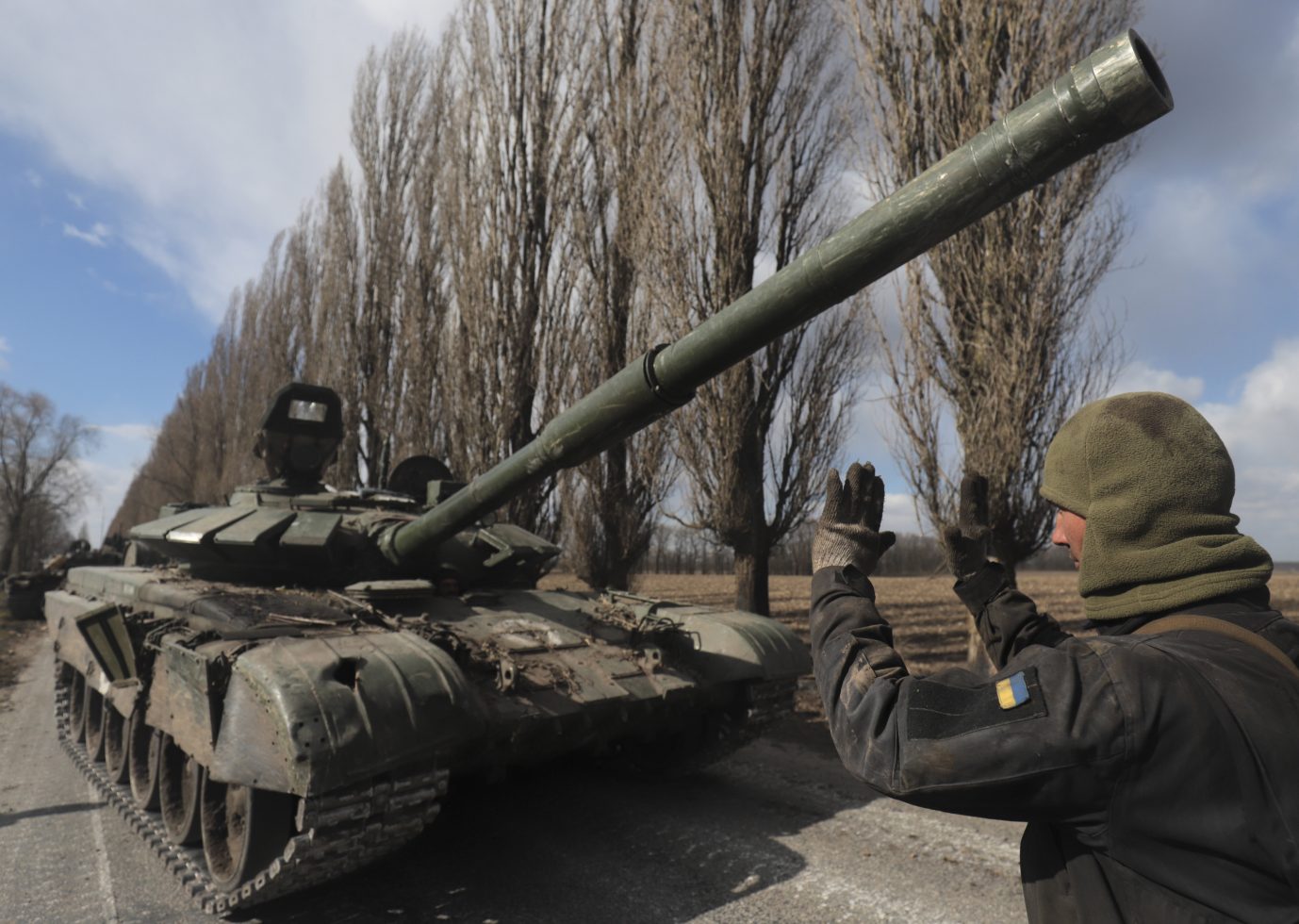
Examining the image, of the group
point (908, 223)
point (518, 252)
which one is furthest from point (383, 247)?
point (908, 223)

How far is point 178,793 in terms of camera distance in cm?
531

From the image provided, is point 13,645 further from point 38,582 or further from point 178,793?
point 178,793

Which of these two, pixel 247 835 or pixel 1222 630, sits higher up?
pixel 1222 630

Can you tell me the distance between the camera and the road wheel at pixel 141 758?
537cm

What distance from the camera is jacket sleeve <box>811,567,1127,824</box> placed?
131 centimetres

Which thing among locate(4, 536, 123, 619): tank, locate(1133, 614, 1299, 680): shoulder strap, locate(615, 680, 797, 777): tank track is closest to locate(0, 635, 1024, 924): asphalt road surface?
locate(615, 680, 797, 777): tank track

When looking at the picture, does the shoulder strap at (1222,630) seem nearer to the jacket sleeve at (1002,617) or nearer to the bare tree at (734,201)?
the jacket sleeve at (1002,617)

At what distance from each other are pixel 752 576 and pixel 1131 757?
8701mm

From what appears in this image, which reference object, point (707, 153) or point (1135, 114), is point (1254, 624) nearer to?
point (1135, 114)

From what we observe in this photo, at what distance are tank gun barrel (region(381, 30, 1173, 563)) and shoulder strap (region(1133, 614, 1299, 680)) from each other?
1208mm

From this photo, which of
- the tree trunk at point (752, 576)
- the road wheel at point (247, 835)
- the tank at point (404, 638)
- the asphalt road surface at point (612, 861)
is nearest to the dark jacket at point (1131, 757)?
the tank at point (404, 638)

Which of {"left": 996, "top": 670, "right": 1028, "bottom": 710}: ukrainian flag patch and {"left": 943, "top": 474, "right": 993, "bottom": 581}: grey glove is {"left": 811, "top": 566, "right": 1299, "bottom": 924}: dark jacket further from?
{"left": 943, "top": 474, "right": 993, "bottom": 581}: grey glove

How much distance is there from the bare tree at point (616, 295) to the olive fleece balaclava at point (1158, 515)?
8572mm

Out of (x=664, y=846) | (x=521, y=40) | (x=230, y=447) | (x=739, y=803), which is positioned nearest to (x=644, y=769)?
(x=739, y=803)
